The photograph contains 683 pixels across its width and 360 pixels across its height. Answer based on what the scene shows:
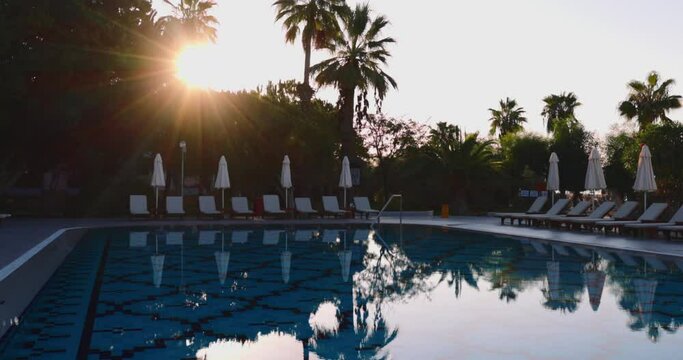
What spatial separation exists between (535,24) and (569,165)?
66.7 ft

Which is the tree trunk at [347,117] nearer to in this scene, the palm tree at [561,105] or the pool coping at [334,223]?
the pool coping at [334,223]

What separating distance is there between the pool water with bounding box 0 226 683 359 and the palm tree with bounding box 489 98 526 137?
41859 millimetres

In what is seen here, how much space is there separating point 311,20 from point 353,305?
2200cm

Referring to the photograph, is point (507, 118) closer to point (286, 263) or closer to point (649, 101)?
point (649, 101)

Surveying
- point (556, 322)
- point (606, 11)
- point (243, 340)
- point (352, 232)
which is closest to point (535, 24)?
point (606, 11)

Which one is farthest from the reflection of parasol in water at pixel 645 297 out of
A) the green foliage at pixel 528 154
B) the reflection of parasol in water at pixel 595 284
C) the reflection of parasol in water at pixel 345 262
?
the green foliage at pixel 528 154

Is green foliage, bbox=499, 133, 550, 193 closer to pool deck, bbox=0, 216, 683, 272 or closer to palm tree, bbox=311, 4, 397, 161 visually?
palm tree, bbox=311, 4, 397, 161

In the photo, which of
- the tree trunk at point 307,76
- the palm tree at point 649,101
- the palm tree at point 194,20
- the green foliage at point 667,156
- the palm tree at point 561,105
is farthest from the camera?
the palm tree at point 561,105

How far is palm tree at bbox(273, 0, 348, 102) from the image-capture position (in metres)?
28.5

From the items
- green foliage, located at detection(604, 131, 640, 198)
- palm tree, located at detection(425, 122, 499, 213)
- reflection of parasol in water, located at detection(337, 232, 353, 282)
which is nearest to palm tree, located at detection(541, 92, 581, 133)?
green foliage, located at detection(604, 131, 640, 198)

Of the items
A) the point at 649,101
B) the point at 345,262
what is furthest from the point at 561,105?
the point at 345,262

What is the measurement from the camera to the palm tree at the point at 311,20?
93.6ft

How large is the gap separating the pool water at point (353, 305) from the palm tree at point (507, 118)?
41.9m

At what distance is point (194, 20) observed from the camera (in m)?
33.9
